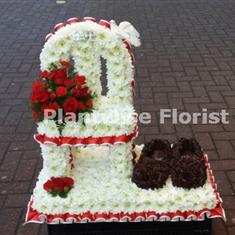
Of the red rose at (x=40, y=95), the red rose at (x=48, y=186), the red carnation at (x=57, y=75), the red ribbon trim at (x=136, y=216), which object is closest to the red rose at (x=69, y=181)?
the red rose at (x=48, y=186)

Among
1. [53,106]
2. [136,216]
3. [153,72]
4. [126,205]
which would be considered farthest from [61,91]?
[153,72]

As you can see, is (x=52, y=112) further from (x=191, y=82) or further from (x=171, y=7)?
(x=171, y=7)

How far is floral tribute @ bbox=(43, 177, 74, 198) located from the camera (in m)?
3.21

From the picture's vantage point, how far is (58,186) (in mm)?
3207

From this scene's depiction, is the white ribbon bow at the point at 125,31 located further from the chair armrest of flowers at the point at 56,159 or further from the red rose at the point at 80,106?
the chair armrest of flowers at the point at 56,159

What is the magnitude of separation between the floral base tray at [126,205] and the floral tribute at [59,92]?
62 centimetres

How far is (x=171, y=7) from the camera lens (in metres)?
9.67

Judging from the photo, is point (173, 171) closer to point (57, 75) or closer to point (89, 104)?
point (89, 104)

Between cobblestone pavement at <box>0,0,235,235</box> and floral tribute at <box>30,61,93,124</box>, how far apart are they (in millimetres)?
1194

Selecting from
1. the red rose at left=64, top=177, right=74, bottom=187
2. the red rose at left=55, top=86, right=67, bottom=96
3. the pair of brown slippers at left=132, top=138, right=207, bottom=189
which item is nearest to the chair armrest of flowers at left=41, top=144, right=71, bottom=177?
the red rose at left=64, top=177, right=74, bottom=187

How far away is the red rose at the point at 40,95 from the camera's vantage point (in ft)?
9.83

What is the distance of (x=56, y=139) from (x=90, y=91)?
42 centimetres

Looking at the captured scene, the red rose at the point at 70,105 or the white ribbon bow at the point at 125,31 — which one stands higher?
the white ribbon bow at the point at 125,31

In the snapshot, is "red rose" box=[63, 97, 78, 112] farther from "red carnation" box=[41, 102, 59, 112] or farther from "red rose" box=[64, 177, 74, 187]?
"red rose" box=[64, 177, 74, 187]
